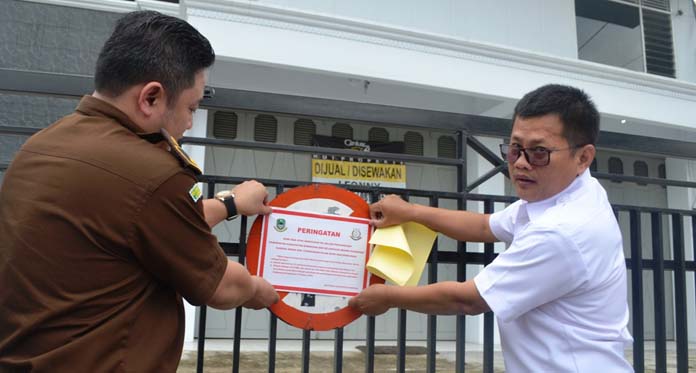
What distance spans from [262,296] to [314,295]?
0.25 meters

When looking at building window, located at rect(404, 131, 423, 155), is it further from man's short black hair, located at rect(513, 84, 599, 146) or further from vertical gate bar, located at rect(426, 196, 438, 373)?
man's short black hair, located at rect(513, 84, 599, 146)

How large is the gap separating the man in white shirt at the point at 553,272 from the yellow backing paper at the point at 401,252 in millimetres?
115

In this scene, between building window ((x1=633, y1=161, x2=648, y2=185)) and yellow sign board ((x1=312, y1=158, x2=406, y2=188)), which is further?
building window ((x1=633, y1=161, x2=648, y2=185))

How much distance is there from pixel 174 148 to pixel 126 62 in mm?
251

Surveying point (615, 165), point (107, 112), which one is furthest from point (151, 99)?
point (615, 165)

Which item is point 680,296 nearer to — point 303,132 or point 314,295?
→ point 314,295

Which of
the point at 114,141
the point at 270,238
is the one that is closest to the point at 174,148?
the point at 114,141

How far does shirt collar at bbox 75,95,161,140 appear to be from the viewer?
134 centimetres

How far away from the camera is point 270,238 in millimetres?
1875

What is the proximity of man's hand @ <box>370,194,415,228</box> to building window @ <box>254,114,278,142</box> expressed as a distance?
5741 millimetres

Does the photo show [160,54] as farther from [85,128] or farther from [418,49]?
[418,49]

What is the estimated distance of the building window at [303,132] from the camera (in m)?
7.71

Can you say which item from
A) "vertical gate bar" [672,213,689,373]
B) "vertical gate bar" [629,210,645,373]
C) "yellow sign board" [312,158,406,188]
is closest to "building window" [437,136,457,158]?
"yellow sign board" [312,158,406,188]

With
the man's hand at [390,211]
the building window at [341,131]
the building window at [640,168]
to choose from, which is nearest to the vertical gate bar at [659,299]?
the man's hand at [390,211]
